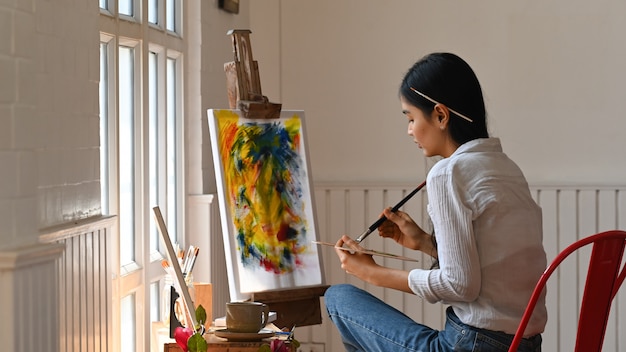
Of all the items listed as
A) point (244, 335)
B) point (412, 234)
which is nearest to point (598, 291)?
point (412, 234)

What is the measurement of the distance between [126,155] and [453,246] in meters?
1.36

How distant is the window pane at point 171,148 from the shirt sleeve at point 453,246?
1625 millimetres

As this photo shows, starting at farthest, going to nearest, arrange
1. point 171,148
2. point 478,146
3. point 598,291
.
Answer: point 171,148
point 478,146
point 598,291

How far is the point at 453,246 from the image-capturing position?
85.7 inches

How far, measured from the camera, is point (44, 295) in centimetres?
205

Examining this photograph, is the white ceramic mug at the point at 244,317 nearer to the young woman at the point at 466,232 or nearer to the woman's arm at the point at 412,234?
the young woman at the point at 466,232

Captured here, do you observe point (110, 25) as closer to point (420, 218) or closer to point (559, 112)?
point (420, 218)

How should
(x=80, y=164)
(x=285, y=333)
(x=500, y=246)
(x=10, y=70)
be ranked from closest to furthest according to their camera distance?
1. (x=10, y=70)
2. (x=500, y=246)
3. (x=80, y=164)
4. (x=285, y=333)

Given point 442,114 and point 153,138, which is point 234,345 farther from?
point 153,138

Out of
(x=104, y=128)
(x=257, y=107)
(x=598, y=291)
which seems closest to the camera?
(x=598, y=291)

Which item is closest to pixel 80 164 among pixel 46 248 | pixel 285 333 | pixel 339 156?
pixel 46 248

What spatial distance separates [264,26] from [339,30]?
38cm

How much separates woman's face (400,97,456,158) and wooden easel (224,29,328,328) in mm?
987

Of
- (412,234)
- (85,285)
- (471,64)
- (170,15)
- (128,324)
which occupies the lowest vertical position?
(128,324)
